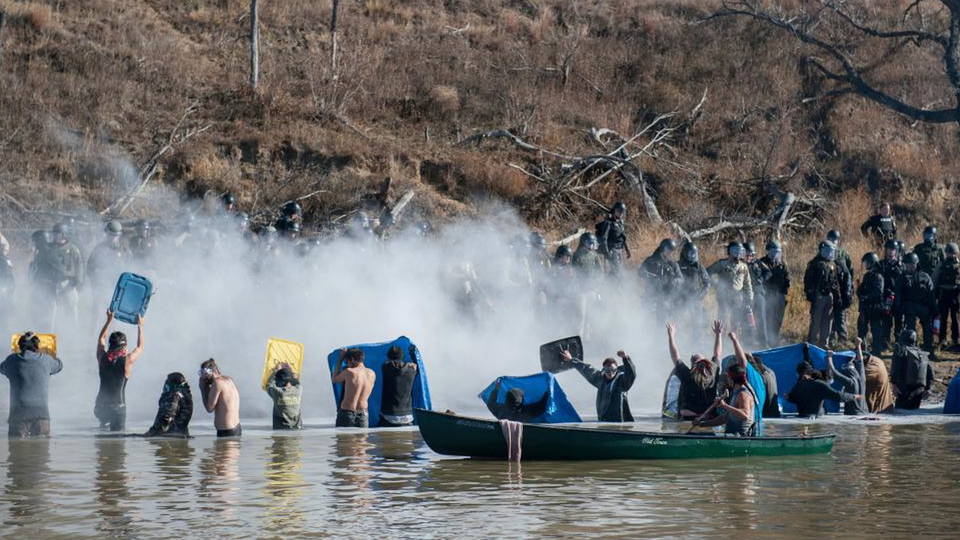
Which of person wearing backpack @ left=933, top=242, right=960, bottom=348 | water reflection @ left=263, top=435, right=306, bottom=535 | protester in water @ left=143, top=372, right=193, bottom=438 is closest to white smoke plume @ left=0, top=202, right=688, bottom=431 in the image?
person wearing backpack @ left=933, top=242, right=960, bottom=348

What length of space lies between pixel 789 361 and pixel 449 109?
20889mm

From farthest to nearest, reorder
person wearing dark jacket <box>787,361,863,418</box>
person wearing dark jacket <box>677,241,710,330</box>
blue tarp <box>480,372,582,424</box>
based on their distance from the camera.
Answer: person wearing dark jacket <box>677,241,710,330</box>
person wearing dark jacket <box>787,361,863,418</box>
blue tarp <box>480,372,582,424</box>

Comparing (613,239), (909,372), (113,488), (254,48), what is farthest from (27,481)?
(254,48)

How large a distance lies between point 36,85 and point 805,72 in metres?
22.3

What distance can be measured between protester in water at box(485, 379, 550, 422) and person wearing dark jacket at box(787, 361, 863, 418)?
4110 mm

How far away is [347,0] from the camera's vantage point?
49125 millimetres

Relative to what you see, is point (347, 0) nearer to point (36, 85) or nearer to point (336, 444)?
point (36, 85)

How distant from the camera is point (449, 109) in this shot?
42812 millimetres

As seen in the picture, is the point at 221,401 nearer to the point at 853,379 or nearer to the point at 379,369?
the point at 379,369

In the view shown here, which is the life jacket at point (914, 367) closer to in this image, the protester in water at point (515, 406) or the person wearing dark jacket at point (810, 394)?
the person wearing dark jacket at point (810, 394)

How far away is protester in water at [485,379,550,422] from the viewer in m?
21.1

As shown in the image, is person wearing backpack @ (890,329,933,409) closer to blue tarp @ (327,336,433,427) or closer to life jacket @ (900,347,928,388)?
life jacket @ (900,347,928,388)

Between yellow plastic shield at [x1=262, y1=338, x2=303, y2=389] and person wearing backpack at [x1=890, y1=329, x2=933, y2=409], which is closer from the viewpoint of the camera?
yellow plastic shield at [x1=262, y1=338, x2=303, y2=389]

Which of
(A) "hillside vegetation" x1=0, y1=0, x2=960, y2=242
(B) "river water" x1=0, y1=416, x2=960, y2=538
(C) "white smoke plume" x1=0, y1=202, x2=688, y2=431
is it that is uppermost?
(A) "hillside vegetation" x1=0, y1=0, x2=960, y2=242
